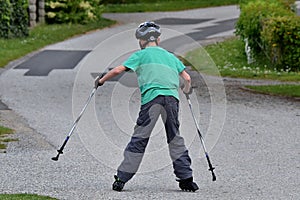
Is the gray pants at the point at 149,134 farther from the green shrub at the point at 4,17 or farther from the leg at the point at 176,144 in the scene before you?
the green shrub at the point at 4,17

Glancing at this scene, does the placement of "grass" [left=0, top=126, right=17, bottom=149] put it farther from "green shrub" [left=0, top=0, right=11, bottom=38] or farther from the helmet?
"green shrub" [left=0, top=0, right=11, bottom=38]

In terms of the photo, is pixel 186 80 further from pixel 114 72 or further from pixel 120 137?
pixel 120 137

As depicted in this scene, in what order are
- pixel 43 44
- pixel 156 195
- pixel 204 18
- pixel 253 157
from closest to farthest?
pixel 156 195, pixel 253 157, pixel 43 44, pixel 204 18

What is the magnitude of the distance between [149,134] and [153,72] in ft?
1.83

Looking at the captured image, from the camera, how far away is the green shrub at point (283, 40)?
17797 mm

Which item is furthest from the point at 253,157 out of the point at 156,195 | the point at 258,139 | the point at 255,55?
the point at 255,55

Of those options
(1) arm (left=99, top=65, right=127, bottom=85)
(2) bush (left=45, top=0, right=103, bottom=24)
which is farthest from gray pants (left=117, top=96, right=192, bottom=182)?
(2) bush (left=45, top=0, right=103, bottom=24)

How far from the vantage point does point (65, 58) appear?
19.8 m

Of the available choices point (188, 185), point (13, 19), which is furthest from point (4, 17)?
point (188, 185)

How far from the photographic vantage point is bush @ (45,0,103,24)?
25847 mm

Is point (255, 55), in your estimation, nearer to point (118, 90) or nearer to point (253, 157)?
point (118, 90)

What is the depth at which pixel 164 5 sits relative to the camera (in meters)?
33.8

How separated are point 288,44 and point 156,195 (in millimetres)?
11184

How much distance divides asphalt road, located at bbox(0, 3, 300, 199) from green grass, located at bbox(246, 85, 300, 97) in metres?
0.45
